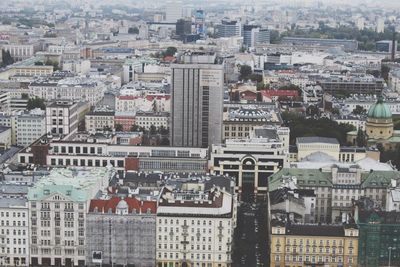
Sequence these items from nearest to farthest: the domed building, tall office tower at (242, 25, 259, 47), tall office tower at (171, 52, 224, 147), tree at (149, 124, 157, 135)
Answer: tall office tower at (171, 52, 224, 147), the domed building, tree at (149, 124, 157, 135), tall office tower at (242, 25, 259, 47)

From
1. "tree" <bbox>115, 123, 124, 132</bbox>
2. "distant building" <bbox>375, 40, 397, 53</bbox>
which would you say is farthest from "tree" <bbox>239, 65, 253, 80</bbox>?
"tree" <bbox>115, 123, 124, 132</bbox>

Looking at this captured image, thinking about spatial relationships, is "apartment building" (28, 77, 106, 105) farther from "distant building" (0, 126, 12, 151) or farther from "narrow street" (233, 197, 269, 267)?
"narrow street" (233, 197, 269, 267)

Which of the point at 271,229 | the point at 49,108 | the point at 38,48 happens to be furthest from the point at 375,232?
the point at 38,48

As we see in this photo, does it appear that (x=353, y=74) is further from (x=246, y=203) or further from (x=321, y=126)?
(x=246, y=203)

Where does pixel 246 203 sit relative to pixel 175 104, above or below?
below

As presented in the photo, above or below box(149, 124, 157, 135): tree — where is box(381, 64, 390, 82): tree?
above

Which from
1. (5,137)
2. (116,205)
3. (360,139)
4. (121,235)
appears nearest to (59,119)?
(5,137)

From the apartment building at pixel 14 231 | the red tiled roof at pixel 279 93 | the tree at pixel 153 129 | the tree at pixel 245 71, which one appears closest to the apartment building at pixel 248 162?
the tree at pixel 153 129
